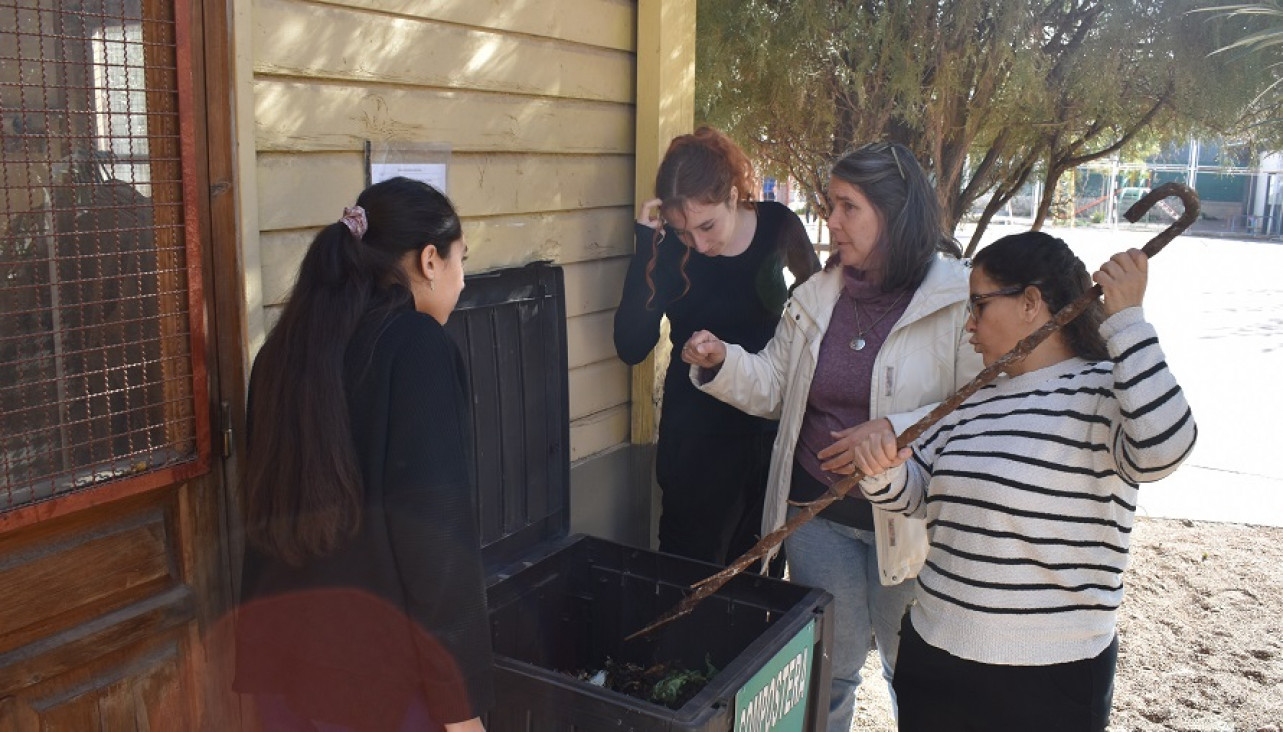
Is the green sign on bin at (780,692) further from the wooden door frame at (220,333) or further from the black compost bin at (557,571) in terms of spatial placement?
the wooden door frame at (220,333)

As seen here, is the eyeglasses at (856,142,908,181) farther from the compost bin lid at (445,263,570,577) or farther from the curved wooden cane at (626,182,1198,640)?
the compost bin lid at (445,263,570,577)

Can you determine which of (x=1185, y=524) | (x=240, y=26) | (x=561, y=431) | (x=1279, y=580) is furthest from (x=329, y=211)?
(x=1185, y=524)

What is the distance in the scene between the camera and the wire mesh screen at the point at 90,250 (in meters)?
1.91

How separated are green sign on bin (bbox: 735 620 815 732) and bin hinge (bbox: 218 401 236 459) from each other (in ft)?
3.94

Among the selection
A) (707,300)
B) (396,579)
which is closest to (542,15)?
(707,300)

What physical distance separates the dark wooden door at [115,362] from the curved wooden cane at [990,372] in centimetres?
109

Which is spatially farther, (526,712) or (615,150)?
(615,150)

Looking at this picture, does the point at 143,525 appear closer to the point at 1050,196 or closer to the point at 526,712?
the point at 526,712

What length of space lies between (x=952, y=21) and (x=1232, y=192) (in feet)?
126

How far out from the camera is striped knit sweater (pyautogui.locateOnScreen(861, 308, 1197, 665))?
87.7 inches

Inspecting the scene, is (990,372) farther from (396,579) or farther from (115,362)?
(115,362)

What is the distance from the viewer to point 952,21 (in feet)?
15.7

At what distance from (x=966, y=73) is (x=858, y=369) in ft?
8.98

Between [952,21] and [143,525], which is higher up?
[952,21]
